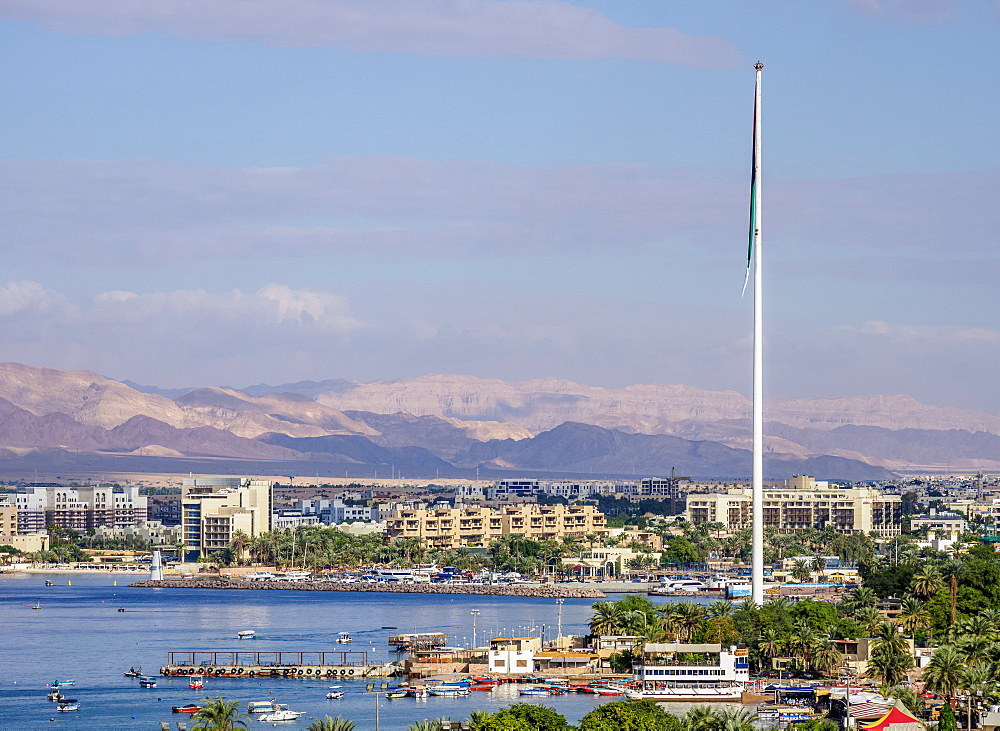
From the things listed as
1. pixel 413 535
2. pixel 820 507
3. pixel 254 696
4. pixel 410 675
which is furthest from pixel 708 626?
pixel 820 507

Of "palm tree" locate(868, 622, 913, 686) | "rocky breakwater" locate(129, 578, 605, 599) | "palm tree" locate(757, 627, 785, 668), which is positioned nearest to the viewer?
"palm tree" locate(868, 622, 913, 686)

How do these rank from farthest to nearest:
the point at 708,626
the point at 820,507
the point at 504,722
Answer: the point at 820,507
the point at 708,626
the point at 504,722

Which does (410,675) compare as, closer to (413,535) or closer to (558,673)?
(558,673)

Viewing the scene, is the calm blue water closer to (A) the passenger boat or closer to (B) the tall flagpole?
(A) the passenger boat

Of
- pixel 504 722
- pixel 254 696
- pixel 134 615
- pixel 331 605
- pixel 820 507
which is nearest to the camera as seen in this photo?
pixel 504 722

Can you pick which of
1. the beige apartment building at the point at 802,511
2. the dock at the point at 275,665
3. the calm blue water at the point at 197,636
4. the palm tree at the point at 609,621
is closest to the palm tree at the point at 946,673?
the calm blue water at the point at 197,636

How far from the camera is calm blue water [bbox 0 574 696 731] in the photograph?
53875 mm

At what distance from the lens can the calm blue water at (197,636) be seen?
5388 centimetres

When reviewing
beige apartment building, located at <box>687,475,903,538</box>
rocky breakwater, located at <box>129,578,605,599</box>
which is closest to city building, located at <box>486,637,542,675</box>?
rocky breakwater, located at <box>129,578,605,599</box>

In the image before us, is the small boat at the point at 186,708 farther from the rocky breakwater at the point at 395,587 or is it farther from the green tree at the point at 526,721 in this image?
the rocky breakwater at the point at 395,587

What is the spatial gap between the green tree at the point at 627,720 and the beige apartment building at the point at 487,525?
320 ft

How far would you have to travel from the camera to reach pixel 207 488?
15625 centimetres

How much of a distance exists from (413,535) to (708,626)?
7895 cm

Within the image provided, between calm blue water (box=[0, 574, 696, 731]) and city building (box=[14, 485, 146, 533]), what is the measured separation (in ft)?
153
